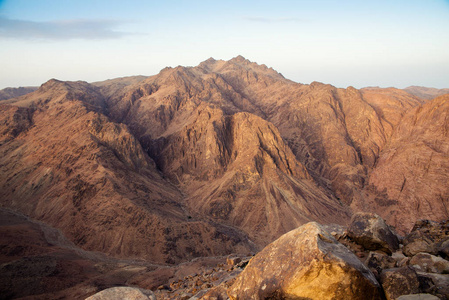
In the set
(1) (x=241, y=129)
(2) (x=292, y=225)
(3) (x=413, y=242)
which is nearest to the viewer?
(3) (x=413, y=242)

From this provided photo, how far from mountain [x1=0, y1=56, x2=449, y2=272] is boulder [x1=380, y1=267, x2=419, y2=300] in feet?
131

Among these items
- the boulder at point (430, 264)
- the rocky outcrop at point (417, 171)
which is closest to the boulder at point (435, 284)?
the boulder at point (430, 264)

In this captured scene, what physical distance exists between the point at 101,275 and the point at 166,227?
1400 cm

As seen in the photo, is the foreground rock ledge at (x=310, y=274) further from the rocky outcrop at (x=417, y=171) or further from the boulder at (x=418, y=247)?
the rocky outcrop at (x=417, y=171)

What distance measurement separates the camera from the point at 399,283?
9.02m

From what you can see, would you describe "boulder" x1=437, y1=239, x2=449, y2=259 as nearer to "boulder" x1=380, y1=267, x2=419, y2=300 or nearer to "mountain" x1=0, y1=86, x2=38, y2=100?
"boulder" x1=380, y1=267, x2=419, y2=300

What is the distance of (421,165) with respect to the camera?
65188 mm

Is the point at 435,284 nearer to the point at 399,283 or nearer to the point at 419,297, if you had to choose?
the point at 399,283

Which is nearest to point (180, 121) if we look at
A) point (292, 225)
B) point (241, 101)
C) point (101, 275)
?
point (241, 101)

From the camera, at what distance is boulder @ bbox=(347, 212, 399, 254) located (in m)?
13.7

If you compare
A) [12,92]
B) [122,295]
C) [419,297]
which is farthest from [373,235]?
[12,92]

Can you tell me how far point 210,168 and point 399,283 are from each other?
65594 millimetres

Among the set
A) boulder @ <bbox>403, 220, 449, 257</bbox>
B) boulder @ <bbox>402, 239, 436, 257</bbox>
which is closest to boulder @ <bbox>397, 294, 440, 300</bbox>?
boulder @ <bbox>403, 220, 449, 257</bbox>

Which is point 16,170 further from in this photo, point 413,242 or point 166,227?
point 413,242
